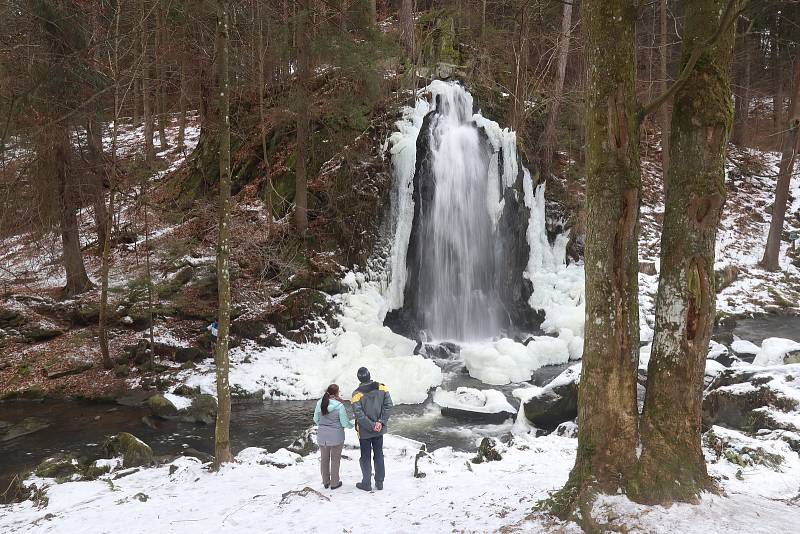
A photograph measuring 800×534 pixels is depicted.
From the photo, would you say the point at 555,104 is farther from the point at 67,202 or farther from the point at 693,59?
the point at 67,202

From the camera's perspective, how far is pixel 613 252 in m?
4.09

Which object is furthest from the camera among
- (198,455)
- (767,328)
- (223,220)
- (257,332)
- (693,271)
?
(767,328)

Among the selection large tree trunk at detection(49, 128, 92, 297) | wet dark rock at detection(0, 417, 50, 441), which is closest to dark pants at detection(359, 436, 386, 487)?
wet dark rock at detection(0, 417, 50, 441)

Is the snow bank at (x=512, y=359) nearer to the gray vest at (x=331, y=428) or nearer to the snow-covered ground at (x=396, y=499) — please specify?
the snow-covered ground at (x=396, y=499)

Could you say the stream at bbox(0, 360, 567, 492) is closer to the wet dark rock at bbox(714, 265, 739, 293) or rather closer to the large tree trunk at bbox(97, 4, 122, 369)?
the large tree trunk at bbox(97, 4, 122, 369)

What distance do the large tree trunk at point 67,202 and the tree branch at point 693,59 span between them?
11618 mm

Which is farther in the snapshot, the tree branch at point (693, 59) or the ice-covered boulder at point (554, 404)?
the ice-covered boulder at point (554, 404)

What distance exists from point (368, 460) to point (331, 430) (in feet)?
1.76

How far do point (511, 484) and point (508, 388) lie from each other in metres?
5.92

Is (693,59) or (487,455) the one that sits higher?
(693,59)

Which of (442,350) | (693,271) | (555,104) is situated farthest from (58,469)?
(555,104)

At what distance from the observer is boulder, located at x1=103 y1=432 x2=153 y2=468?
25.0 feet

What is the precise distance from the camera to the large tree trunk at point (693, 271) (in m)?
→ 4.06

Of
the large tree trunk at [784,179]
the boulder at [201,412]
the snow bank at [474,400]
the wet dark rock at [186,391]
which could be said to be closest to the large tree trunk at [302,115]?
the wet dark rock at [186,391]
